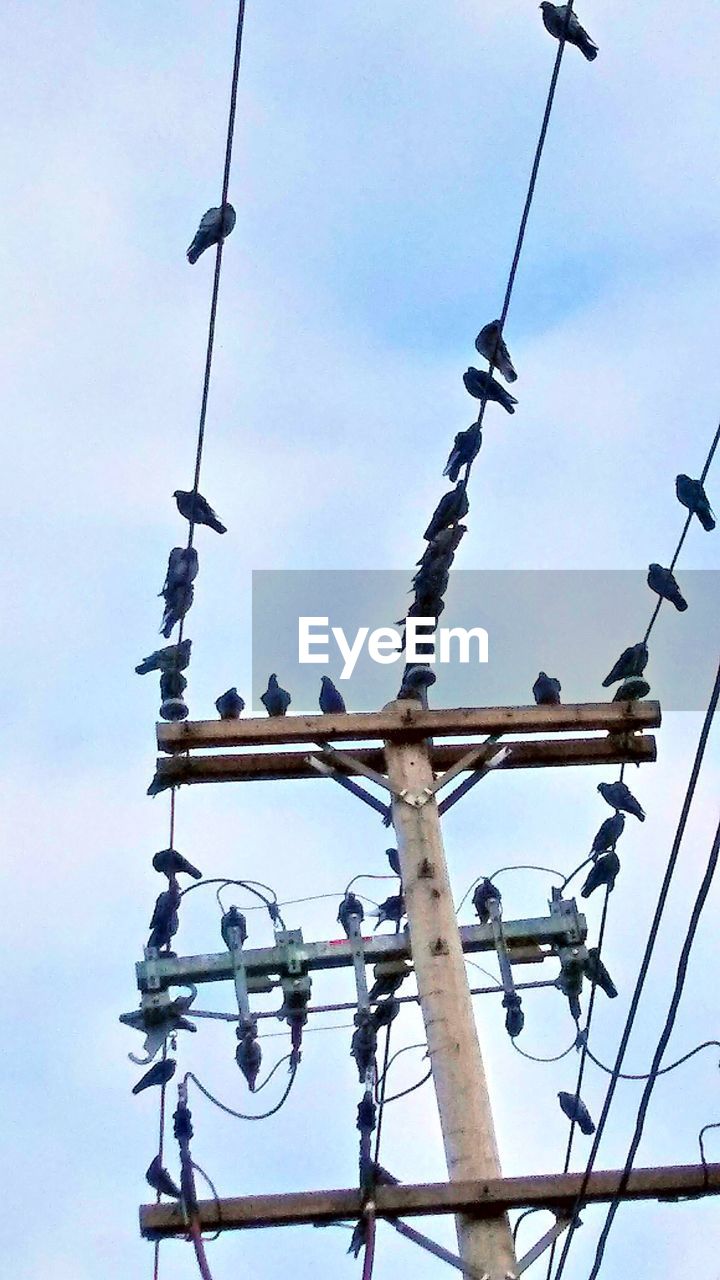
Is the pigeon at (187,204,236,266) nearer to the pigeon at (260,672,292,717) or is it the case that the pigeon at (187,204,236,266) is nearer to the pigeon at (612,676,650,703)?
the pigeon at (260,672,292,717)

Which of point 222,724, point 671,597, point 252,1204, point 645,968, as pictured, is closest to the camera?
point 645,968

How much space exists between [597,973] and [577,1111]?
74 cm

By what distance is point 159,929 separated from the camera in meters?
10.1

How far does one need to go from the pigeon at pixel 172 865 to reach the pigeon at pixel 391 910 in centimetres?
102

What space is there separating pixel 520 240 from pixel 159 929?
3.68 meters

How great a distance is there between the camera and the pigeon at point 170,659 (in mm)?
10297

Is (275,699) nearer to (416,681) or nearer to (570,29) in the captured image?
(416,681)

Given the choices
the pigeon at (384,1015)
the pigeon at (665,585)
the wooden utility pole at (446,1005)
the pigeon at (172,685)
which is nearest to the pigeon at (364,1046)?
the pigeon at (384,1015)

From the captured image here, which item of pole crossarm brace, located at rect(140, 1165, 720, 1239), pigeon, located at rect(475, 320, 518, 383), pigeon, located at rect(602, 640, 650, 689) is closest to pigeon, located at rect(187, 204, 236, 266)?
pigeon, located at rect(475, 320, 518, 383)

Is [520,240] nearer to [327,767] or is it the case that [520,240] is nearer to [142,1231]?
[327,767]

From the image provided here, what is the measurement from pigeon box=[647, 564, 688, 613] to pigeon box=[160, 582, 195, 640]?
2204mm

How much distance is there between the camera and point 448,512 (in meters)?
9.91

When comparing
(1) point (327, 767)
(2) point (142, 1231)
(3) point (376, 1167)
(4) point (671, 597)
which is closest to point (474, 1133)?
(3) point (376, 1167)

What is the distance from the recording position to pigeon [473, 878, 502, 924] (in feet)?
32.2
